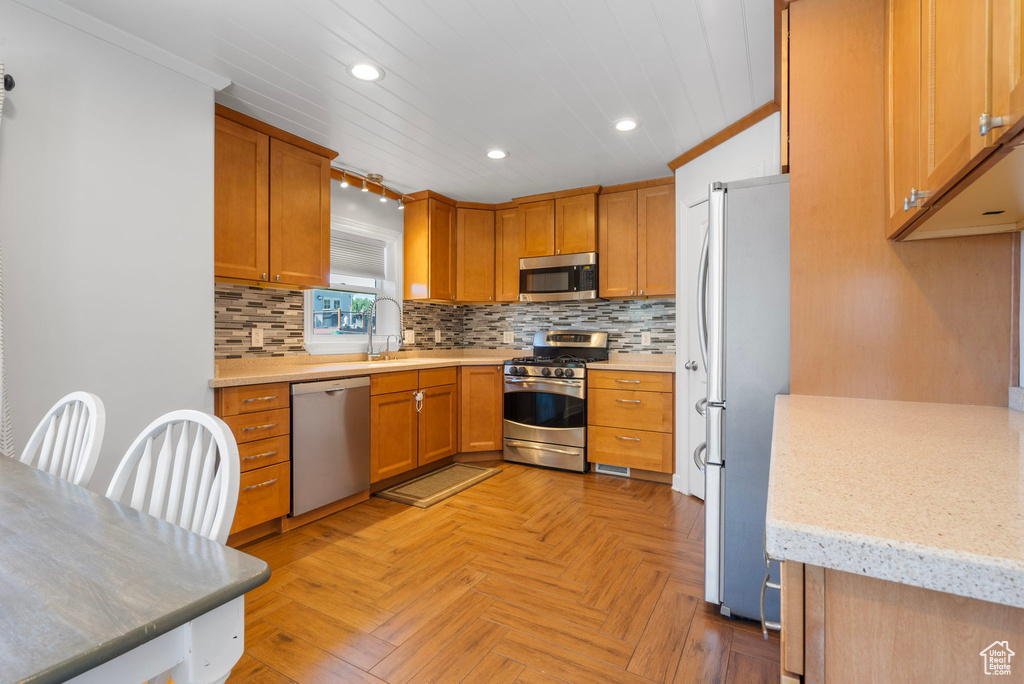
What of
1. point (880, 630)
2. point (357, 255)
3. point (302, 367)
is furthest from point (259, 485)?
point (880, 630)

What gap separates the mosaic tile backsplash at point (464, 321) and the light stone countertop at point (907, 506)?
2965 mm

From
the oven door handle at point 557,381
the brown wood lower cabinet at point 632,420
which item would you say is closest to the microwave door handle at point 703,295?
the brown wood lower cabinet at point 632,420

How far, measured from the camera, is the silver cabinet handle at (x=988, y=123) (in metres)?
0.71

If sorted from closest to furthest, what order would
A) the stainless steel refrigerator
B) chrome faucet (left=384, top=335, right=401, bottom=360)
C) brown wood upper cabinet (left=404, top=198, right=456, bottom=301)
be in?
the stainless steel refrigerator, chrome faucet (left=384, top=335, right=401, bottom=360), brown wood upper cabinet (left=404, top=198, right=456, bottom=301)

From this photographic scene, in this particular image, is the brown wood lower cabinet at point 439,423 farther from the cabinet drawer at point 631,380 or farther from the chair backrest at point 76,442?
the chair backrest at point 76,442

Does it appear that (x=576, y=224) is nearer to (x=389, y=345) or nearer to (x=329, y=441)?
(x=389, y=345)

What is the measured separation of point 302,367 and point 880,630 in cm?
315

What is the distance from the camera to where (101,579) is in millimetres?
625

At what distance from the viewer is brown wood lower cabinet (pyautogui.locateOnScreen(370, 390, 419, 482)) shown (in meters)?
3.17

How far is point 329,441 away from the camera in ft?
9.24

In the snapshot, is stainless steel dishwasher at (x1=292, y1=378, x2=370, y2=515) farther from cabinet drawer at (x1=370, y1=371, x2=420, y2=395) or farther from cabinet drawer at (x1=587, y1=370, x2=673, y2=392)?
cabinet drawer at (x1=587, y1=370, x2=673, y2=392)

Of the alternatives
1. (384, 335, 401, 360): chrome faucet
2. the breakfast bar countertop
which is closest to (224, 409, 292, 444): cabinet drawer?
(384, 335, 401, 360): chrome faucet

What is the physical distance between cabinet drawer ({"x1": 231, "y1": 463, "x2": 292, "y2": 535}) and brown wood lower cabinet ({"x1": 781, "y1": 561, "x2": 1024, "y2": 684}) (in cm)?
245

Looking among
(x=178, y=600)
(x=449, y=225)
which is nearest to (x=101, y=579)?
(x=178, y=600)
